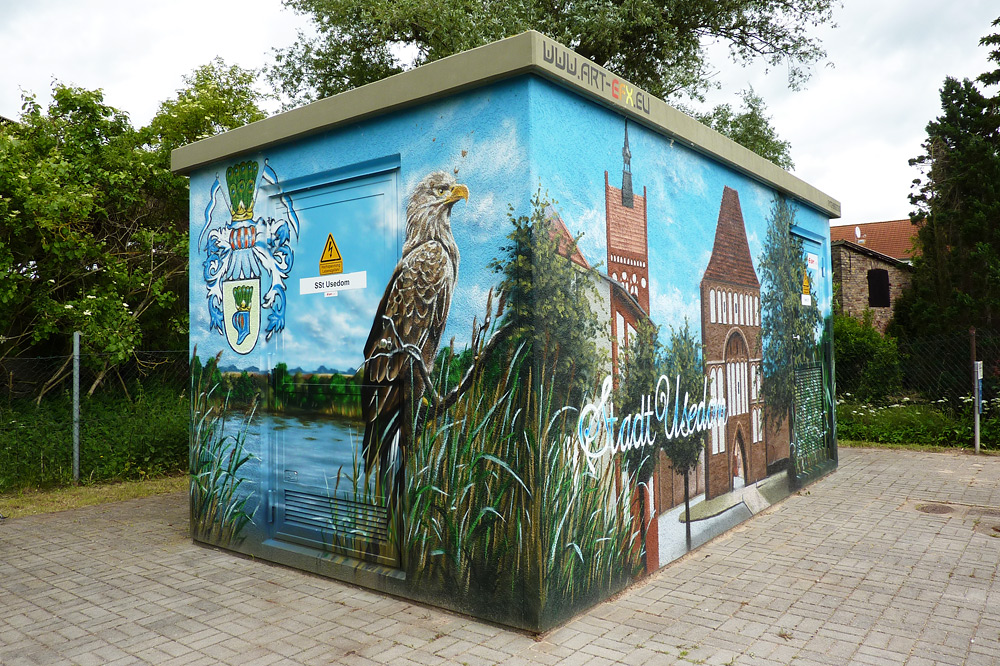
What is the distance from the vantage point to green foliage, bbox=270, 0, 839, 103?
15.6m

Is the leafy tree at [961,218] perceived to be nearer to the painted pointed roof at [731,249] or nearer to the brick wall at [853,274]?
the brick wall at [853,274]

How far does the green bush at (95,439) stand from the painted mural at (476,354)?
4.05 metres

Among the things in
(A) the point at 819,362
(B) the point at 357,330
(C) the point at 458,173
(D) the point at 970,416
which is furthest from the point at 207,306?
(D) the point at 970,416

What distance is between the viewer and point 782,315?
856 centimetres

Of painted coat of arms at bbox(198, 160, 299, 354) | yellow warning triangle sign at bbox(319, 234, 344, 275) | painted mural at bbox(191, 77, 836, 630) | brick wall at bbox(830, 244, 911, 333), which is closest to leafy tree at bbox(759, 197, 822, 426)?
painted mural at bbox(191, 77, 836, 630)

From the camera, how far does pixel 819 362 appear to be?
9734mm

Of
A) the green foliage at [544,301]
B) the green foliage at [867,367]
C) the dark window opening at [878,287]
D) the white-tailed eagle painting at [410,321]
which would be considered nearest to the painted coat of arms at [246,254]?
the white-tailed eagle painting at [410,321]

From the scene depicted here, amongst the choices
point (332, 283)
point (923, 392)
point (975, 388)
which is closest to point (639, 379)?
point (332, 283)

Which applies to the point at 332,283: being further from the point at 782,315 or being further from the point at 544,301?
the point at 782,315

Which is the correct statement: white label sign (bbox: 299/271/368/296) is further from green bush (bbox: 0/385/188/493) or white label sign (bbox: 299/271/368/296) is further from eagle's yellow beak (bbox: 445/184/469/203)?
green bush (bbox: 0/385/188/493)

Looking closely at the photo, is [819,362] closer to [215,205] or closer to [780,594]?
[780,594]

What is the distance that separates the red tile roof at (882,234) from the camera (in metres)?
36.0

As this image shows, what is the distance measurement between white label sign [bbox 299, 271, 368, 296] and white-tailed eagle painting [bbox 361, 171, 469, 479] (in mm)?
306

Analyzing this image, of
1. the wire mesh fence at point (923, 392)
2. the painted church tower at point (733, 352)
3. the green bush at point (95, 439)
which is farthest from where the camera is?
the wire mesh fence at point (923, 392)
